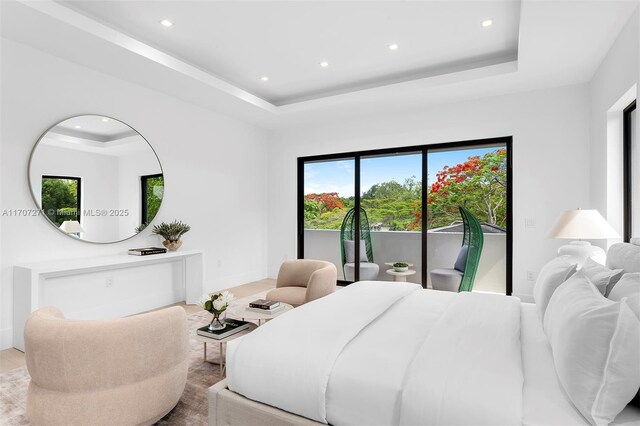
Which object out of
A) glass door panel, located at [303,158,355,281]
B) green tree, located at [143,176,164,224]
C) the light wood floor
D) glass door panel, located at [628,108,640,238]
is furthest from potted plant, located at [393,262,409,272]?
green tree, located at [143,176,164,224]

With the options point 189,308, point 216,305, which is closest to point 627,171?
point 216,305

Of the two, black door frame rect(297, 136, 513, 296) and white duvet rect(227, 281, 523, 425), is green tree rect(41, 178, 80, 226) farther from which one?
black door frame rect(297, 136, 513, 296)

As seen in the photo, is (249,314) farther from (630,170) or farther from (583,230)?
(630,170)

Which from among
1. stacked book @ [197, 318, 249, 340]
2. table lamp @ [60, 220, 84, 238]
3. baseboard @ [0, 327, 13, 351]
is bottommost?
baseboard @ [0, 327, 13, 351]

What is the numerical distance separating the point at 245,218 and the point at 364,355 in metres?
4.60

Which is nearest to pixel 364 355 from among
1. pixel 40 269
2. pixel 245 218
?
pixel 40 269

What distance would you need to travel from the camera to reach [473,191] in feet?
15.9

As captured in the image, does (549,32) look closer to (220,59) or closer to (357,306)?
(357,306)

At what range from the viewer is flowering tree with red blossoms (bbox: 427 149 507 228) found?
4.70 m

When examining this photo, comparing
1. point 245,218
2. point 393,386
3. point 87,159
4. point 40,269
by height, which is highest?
point 87,159

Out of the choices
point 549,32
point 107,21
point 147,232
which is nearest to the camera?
point 549,32

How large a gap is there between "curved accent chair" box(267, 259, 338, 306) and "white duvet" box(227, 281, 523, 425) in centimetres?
119

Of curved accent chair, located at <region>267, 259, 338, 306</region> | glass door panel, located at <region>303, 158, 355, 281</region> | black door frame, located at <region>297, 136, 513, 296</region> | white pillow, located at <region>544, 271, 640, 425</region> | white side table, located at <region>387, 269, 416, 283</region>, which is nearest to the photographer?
white pillow, located at <region>544, 271, 640, 425</region>

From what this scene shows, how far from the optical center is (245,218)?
19.4ft
